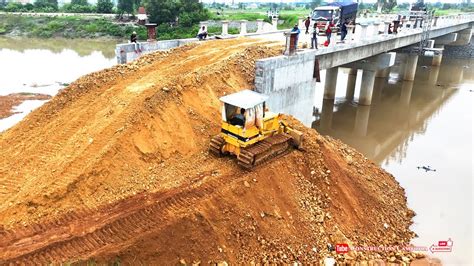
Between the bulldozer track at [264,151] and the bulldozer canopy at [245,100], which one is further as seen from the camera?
the bulldozer track at [264,151]

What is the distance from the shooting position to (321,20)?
25984mm

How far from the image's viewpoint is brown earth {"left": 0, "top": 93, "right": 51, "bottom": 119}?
79.4ft

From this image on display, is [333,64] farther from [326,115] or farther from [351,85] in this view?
[351,85]

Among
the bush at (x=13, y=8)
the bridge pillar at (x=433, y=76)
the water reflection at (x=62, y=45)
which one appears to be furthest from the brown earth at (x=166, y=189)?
the bush at (x=13, y=8)

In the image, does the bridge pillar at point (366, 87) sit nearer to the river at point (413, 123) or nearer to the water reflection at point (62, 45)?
the river at point (413, 123)

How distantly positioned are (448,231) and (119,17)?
2755 inches

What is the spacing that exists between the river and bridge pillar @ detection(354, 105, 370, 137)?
0.06m

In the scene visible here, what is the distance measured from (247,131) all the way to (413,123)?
18.7 m

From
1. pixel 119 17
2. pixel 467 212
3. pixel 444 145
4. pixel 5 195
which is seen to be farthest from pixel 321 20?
pixel 119 17

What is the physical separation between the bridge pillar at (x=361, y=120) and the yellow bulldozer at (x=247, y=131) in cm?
1280

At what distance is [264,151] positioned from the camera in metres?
11.9

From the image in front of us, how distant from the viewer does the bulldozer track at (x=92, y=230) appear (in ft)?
27.2

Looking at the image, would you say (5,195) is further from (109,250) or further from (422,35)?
(422,35)

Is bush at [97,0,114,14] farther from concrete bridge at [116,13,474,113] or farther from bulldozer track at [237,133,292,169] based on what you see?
bulldozer track at [237,133,292,169]
